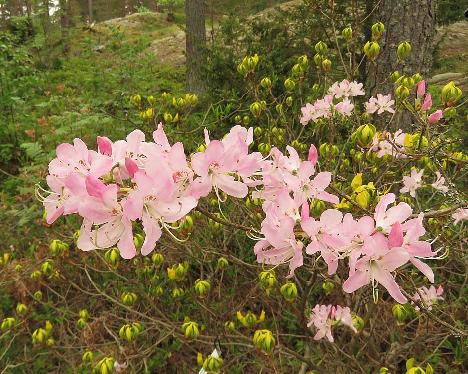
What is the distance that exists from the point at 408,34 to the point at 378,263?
2502 mm

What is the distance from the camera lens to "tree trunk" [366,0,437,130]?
2.98 m

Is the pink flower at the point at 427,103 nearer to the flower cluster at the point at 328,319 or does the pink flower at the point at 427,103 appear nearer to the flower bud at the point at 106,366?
the flower cluster at the point at 328,319

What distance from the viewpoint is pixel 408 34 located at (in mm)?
2992

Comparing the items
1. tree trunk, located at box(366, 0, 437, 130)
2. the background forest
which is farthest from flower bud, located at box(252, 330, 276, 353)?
tree trunk, located at box(366, 0, 437, 130)

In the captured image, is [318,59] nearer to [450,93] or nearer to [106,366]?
[450,93]

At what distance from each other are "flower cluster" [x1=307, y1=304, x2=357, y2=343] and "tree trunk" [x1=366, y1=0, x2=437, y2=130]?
5.18 ft

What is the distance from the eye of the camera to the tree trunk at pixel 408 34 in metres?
2.98

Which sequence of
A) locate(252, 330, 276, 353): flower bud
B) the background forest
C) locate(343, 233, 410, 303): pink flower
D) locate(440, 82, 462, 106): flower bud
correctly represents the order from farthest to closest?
the background forest
locate(440, 82, 462, 106): flower bud
locate(252, 330, 276, 353): flower bud
locate(343, 233, 410, 303): pink flower

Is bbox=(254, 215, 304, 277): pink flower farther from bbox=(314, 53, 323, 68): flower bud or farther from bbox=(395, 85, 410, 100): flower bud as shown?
bbox=(314, 53, 323, 68): flower bud

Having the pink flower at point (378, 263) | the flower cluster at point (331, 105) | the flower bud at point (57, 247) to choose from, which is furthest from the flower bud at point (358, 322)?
the flower bud at point (57, 247)

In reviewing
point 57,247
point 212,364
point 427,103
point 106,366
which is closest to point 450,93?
point 427,103

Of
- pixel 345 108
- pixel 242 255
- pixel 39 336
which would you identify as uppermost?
pixel 345 108

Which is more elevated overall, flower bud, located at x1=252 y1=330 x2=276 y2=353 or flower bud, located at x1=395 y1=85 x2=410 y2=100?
flower bud, located at x1=395 y1=85 x2=410 y2=100

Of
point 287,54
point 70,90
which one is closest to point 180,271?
point 287,54
